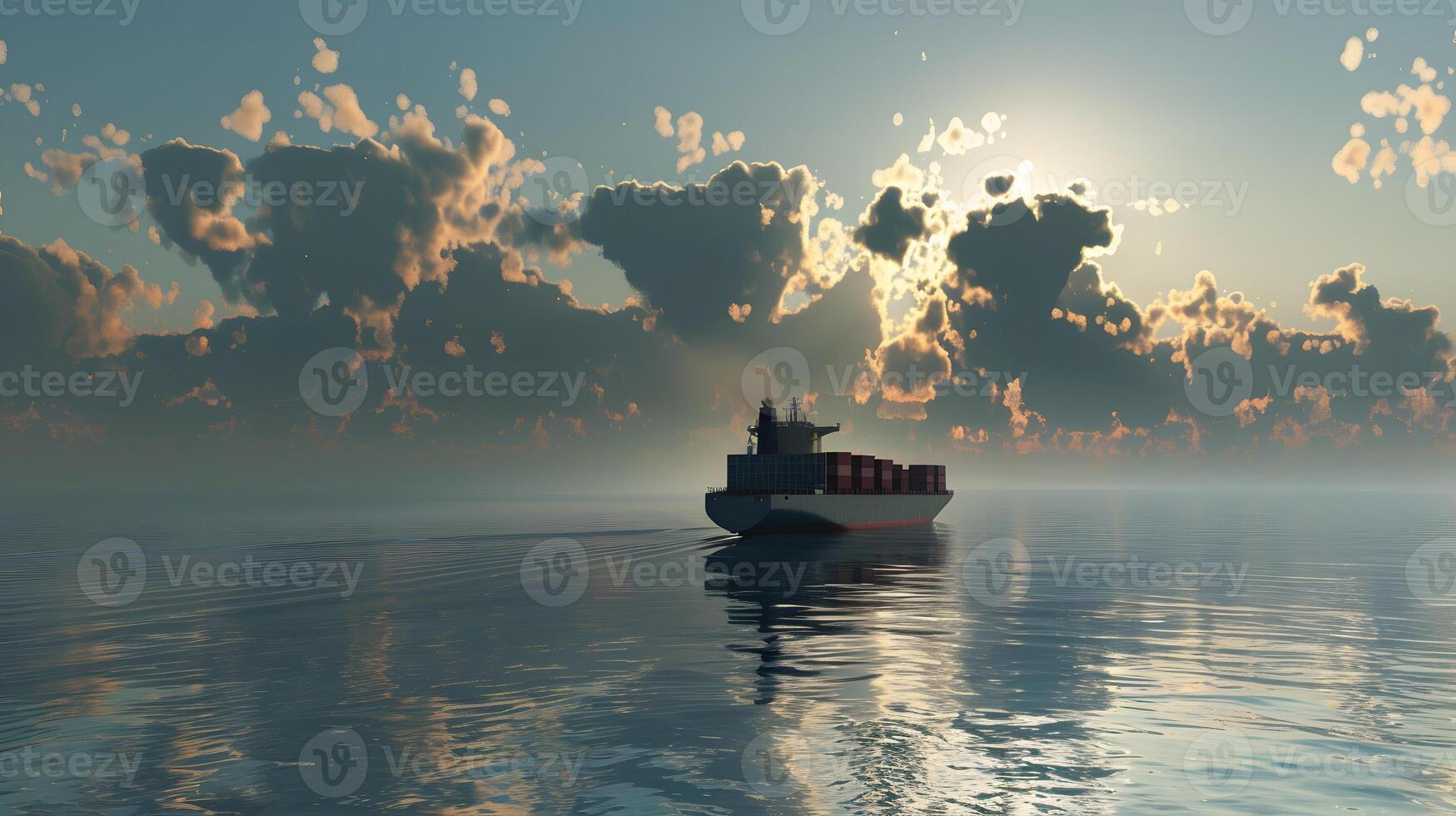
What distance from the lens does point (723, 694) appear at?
26.6m

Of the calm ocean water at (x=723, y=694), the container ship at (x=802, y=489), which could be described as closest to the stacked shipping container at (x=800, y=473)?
the container ship at (x=802, y=489)

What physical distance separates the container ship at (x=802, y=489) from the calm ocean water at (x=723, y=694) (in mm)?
45261

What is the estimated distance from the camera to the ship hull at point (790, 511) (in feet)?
356

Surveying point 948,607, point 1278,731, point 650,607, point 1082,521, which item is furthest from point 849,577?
point 1082,521

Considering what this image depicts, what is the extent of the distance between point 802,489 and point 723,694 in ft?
306

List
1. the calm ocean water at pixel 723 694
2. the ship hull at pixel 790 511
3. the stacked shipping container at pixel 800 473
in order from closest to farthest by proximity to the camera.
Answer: the calm ocean water at pixel 723 694, the ship hull at pixel 790 511, the stacked shipping container at pixel 800 473

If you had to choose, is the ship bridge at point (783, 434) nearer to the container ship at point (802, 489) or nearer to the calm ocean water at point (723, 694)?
the container ship at point (802, 489)

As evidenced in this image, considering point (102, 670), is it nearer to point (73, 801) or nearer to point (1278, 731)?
point (73, 801)

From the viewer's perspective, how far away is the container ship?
110 m

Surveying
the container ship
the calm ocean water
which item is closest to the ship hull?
the container ship

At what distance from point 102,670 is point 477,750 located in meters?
18.0

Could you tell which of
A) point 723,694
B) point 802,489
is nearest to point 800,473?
point 802,489

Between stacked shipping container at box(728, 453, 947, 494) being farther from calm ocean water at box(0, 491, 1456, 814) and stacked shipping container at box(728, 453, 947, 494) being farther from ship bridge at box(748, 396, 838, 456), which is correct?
calm ocean water at box(0, 491, 1456, 814)

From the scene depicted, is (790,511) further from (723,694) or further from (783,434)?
(723,694)
